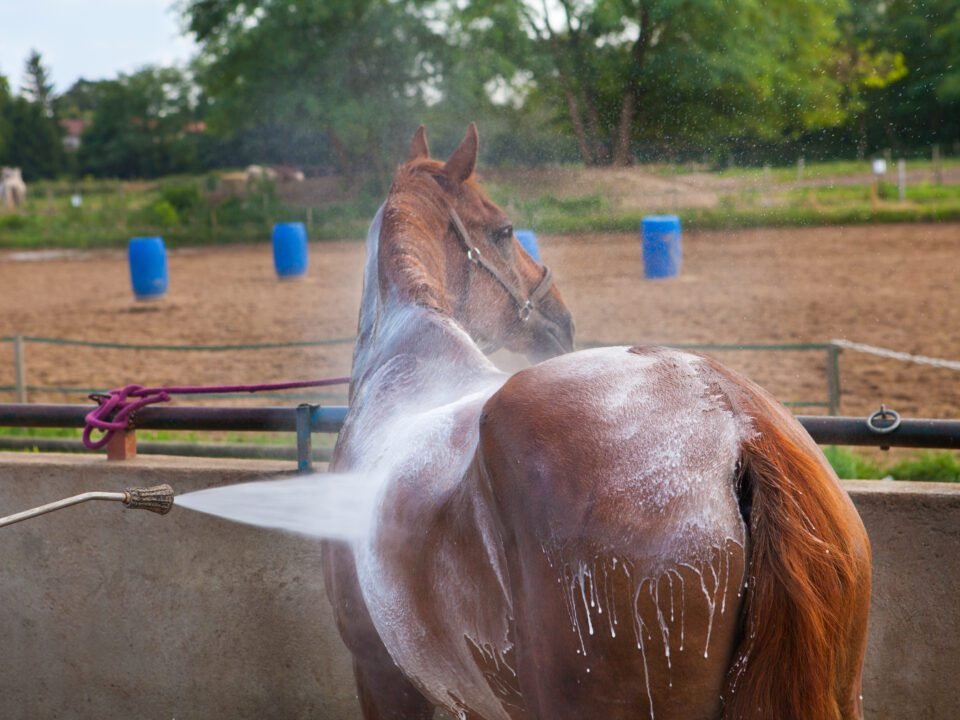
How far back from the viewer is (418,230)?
284cm

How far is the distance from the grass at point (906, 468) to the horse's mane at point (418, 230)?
314 centimetres

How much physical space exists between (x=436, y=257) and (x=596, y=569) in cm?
142

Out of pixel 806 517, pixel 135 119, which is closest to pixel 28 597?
pixel 806 517

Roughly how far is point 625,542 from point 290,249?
56.3 ft

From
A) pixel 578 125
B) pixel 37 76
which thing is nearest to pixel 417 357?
pixel 578 125

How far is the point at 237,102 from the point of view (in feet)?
108

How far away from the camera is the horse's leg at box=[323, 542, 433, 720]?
2344mm

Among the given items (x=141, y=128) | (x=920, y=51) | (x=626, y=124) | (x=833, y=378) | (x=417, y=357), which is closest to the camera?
(x=417, y=357)

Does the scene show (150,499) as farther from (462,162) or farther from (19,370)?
(19,370)

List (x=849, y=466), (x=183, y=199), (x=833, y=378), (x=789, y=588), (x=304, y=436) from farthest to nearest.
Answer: (x=183, y=199) < (x=833, y=378) < (x=849, y=466) < (x=304, y=436) < (x=789, y=588)

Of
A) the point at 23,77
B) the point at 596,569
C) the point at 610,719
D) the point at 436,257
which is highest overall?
the point at 23,77

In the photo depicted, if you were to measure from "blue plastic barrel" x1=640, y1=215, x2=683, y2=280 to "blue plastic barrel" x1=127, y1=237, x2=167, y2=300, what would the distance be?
24.4 ft

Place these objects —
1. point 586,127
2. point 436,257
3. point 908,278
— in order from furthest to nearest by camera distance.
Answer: point 908,278 < point 586,127 < point 436,257

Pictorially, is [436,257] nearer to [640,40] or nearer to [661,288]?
[640,40]
